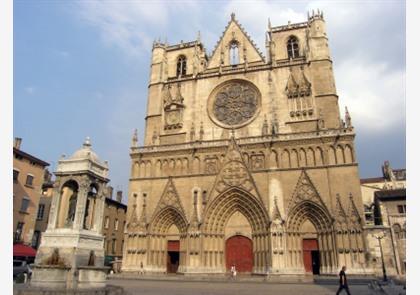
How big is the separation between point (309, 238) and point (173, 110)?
1533 centimetres

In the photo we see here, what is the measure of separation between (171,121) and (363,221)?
1693cm

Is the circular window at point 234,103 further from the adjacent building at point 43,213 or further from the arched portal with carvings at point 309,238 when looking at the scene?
the adjacent building at point 43,213

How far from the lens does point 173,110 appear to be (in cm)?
2875

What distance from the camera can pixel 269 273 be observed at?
20.9m

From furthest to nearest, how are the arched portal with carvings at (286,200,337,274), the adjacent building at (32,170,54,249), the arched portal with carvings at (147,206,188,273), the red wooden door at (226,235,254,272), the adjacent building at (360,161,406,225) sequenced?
1. the adjacent building at (360,161,406,225)
2. the adjacent building at (32,170,54,249)
3. the arched portal with carvings at (147,206,188,273)
4. the red wooden door at (226,235,254,272)
5. the arched portal with carvings at (286,200,337,274)

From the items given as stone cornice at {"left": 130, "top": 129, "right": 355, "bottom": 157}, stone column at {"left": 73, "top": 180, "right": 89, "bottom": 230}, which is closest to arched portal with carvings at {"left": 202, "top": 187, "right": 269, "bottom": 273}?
stone cornice at {"left": 130, "top": 129, "right": 355, "bottom": 157}

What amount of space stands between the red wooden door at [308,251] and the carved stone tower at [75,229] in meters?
15.2

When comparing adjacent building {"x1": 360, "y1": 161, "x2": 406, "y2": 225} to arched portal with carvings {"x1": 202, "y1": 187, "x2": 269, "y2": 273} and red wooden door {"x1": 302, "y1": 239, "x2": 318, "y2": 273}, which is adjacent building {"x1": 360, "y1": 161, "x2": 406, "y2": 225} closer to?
red wooden door {"x1": 302, "y1": 239, "x2": 318, "y2": 273}

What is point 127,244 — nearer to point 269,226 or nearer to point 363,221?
point 269,226

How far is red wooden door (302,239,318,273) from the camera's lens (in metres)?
22.1

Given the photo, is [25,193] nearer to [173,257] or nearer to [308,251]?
[173,257]

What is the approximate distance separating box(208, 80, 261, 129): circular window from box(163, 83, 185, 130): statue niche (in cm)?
261

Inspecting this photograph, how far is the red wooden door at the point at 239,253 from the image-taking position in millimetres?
23203

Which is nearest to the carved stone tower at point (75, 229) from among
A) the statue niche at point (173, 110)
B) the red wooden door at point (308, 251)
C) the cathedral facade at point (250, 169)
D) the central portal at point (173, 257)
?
the cathedral facade at point (250, 169)
